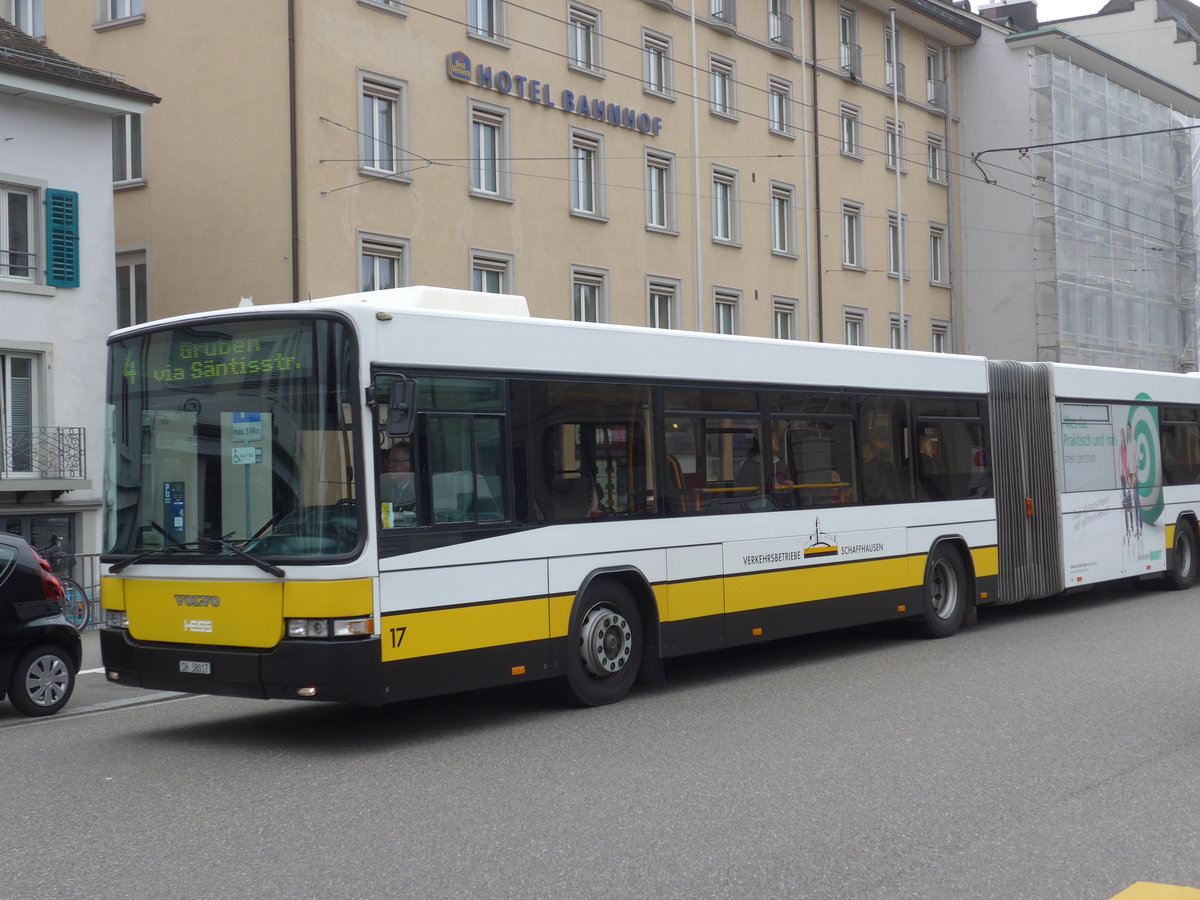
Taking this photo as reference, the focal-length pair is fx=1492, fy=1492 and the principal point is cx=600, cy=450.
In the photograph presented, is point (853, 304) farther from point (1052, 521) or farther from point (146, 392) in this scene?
point (146, 392)

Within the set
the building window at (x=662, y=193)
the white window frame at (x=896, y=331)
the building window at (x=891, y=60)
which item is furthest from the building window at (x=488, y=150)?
the building window at (x=891, y=60)

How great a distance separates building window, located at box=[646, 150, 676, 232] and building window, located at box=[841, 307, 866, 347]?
7.74 metres

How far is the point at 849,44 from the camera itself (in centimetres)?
3922

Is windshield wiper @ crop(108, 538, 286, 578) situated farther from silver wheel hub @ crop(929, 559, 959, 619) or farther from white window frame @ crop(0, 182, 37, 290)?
white window frame @ crop(0, 182, 37, 290)

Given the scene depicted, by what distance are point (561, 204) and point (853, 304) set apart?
39.1ft

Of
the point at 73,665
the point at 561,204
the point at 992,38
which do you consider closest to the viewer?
the point at 73,665

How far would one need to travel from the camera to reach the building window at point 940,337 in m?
42.8

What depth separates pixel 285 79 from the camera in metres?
24.7

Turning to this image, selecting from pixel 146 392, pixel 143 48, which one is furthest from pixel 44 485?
pixel 146 392

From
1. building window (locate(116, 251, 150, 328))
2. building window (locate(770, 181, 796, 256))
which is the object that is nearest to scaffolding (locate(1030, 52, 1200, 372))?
building window (locate(770, 181, 796, 256))

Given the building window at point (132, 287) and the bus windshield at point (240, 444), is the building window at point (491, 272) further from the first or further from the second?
the bus windshield at point (240, 444)

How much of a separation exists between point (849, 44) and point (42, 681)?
107 ft

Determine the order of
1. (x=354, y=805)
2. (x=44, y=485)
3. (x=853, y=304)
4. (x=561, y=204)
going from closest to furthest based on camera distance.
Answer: (x=354, y=805), (x=44, y=485), (x=561, y=204), (x=853, y=304)

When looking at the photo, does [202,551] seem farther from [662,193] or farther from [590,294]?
[662,193]
